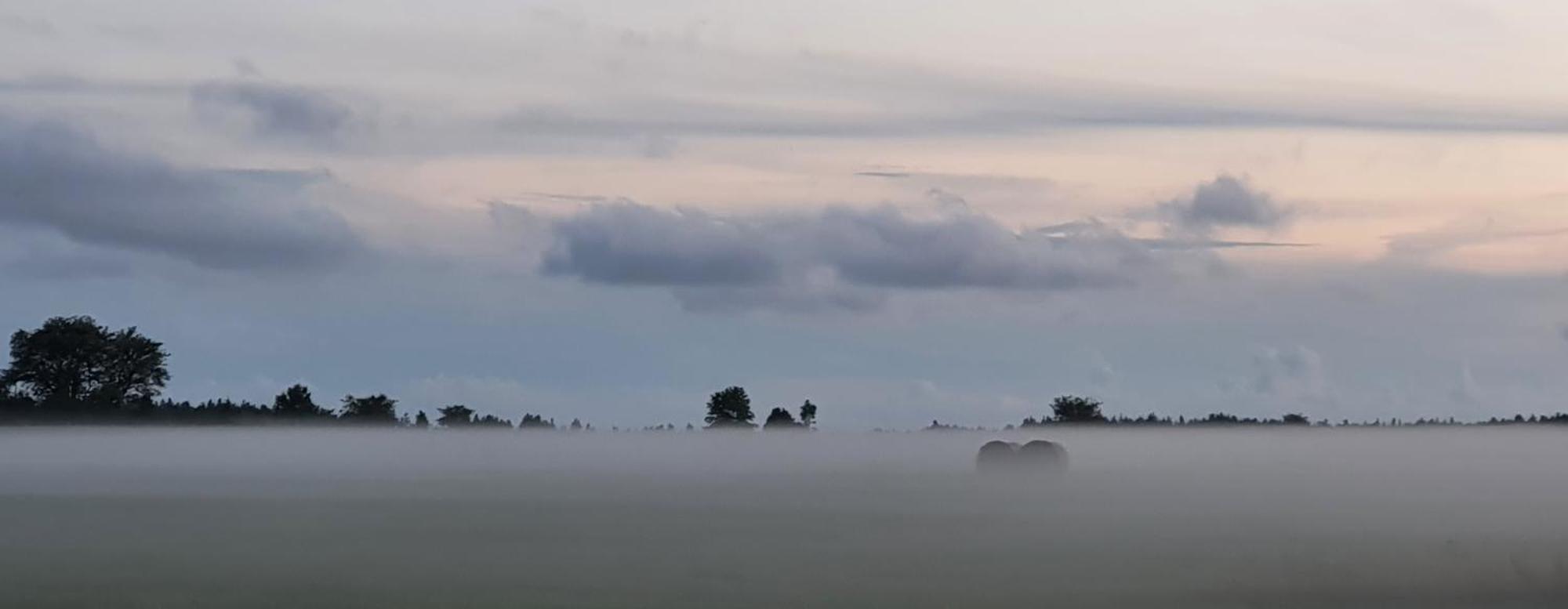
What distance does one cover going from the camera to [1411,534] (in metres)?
→ 51.8

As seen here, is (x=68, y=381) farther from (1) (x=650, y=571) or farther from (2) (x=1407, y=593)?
(2) (x=1407, y=593)

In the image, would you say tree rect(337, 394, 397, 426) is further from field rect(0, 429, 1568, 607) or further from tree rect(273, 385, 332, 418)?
field rect(0, 429, 1568, 607)

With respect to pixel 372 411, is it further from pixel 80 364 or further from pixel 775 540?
pixel 775 540

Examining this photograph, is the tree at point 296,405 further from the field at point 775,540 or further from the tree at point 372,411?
the field at point 775,540

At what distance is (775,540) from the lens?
50.0 m

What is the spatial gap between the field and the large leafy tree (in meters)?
62.6

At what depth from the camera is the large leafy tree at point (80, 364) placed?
160000mm

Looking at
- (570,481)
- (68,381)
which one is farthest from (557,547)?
(68,381)

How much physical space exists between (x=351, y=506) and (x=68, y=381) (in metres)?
104

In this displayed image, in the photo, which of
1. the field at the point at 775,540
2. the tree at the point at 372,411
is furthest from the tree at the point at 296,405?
the field at the point at 775,540

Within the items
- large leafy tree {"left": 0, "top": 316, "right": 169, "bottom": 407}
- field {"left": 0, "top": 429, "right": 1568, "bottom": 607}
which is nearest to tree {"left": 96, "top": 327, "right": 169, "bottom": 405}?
large leafy tree {"left": 0, "top": 316, "right": 169, "bottom": 407}

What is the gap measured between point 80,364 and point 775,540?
124 metres

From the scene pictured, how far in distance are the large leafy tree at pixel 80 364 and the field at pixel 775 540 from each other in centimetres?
6257

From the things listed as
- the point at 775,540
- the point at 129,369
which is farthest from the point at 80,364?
the point at 775,540
